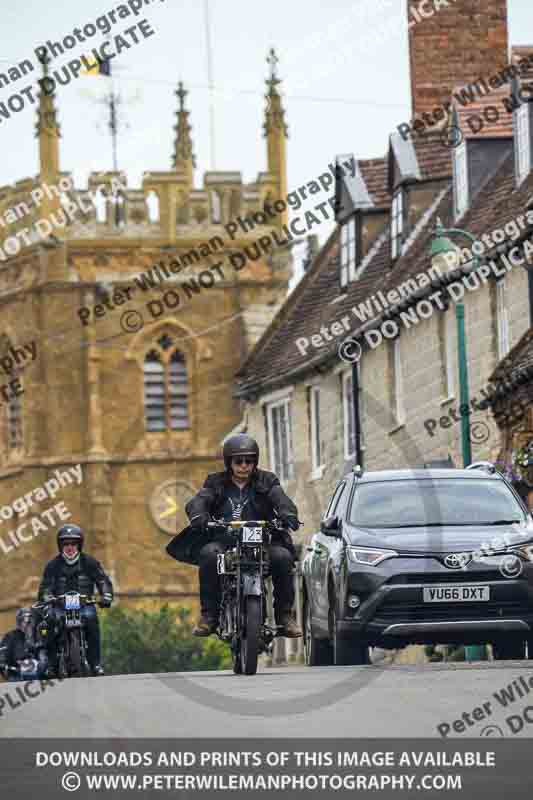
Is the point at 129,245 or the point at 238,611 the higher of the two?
the point at 129,245

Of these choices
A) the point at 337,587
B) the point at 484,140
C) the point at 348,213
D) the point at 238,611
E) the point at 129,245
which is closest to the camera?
the point at 238,611

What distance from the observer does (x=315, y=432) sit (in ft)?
149

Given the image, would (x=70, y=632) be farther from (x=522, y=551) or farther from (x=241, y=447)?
(x=522, y=551)

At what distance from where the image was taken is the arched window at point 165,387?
83.7 meters

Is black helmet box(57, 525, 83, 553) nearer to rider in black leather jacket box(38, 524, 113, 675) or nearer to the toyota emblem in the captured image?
rider in black leather jacket box(38, 524, 113, 675)

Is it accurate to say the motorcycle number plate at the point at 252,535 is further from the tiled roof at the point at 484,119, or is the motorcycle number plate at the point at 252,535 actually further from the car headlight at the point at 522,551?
the tiled roof at the point at 484,119

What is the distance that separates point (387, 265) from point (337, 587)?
24.2 meters

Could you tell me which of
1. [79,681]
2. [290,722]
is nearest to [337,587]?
[79,681]

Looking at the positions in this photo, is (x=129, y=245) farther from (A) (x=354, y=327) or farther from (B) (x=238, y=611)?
(B) (x=238, y=611)

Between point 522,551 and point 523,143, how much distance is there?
18.4 m

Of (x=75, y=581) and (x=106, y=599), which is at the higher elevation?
(x=75, y=581)

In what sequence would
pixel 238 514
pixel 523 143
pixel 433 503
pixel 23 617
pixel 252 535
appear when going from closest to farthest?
pixel 252 535
pixel 238 514
pixel 433 503
pixel 23 617
pixel 523 143

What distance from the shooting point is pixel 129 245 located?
8369cm

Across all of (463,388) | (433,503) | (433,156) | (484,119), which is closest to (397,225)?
(433,156)
